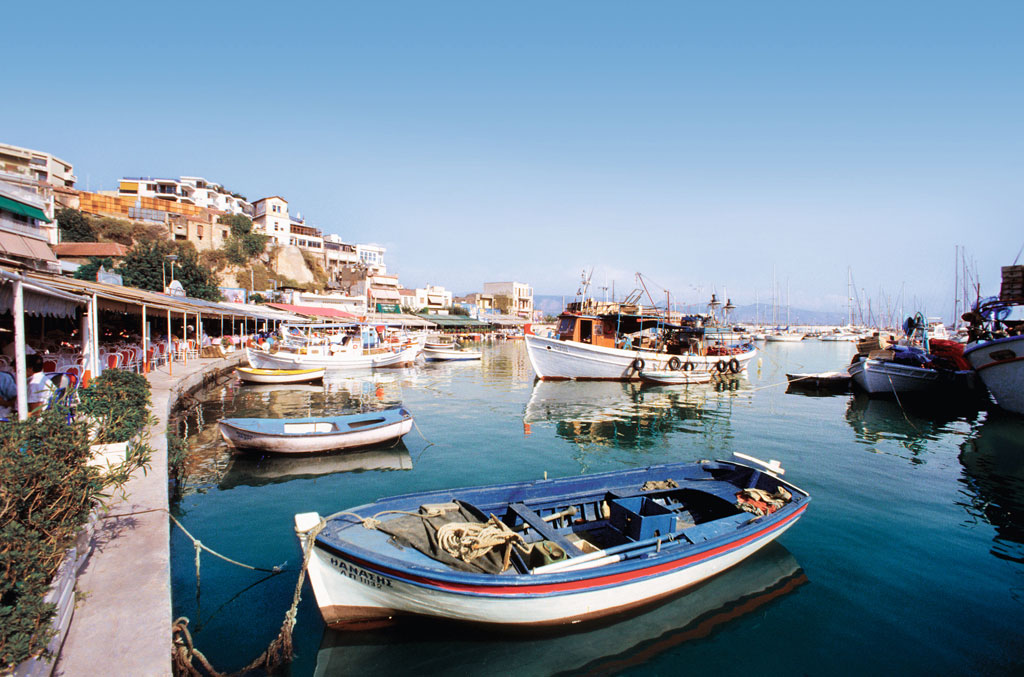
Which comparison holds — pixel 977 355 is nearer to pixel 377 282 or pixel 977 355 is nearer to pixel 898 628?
pixel 898 628

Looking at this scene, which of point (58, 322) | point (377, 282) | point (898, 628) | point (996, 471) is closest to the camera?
point (898, 628)

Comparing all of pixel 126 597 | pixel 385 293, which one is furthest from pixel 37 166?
pixel 126 597

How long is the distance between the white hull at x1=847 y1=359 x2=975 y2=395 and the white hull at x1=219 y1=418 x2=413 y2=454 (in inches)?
1007

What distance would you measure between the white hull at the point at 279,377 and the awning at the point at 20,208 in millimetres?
11510

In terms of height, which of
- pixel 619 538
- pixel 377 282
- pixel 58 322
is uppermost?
pixel 377 282

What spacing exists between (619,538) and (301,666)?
4.59 m

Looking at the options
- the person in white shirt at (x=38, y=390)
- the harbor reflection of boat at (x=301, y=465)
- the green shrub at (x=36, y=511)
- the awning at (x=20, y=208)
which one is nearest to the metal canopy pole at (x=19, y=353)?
the green shrub at (x=36, y=511)

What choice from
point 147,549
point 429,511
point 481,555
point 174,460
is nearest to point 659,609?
point 481,555

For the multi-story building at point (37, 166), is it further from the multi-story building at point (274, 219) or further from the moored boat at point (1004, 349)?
the moored boat at point (1004, 349)

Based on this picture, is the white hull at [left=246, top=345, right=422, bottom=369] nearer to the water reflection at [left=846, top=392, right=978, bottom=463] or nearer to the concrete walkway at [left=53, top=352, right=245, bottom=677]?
the concrete walkway at [left=53, top=352, right=245, bottom=677]

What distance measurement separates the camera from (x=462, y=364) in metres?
44.5

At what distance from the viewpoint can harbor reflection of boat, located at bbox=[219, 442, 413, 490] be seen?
1247 cm

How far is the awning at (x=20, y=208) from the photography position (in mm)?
22156

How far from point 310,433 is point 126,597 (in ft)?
29.0
